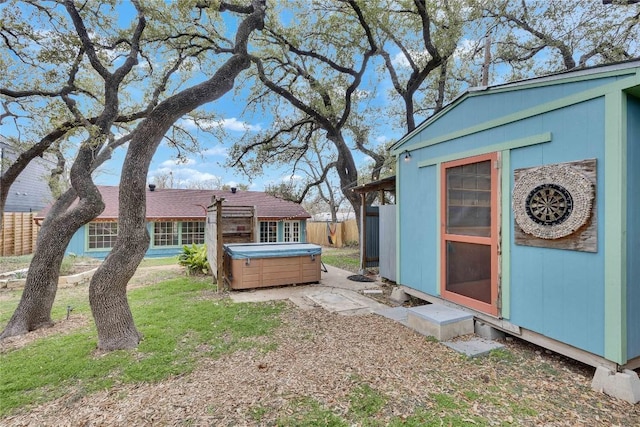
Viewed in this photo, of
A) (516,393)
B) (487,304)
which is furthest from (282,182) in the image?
(516,393)

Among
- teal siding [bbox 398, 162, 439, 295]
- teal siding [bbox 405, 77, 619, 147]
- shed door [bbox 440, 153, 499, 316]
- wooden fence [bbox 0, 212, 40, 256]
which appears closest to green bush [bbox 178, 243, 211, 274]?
teal siding [bbox 398, 162, 439, 295]

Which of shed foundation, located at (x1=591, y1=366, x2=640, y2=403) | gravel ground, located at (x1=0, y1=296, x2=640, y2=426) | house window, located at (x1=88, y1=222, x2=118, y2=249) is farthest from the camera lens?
house window, located at (x1=88, y1=222, x2=118, y2=249)

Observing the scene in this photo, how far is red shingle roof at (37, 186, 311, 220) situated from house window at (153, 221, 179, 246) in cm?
51

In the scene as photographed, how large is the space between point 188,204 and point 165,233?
→ 1782 millimetres

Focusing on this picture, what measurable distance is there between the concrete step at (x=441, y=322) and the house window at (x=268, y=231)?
11.7 meters

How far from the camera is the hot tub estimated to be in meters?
6.00

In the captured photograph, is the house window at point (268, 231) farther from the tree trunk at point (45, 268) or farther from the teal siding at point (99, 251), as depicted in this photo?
the tree trunk at point (45, 268)

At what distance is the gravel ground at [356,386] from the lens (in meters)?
2.13

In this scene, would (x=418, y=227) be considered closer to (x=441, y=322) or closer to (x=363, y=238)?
(x=441, y=322)

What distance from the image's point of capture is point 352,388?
2484 millimetres

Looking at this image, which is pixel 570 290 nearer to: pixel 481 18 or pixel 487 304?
pixel 487 304

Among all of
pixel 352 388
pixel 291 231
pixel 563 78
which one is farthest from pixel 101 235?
pixel 563 78

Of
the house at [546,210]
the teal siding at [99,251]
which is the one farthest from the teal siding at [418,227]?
the teal siding at [99,251]

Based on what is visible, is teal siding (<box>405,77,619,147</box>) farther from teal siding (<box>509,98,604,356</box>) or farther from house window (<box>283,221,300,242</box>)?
house window (<box>283,221,300,242</box>)
